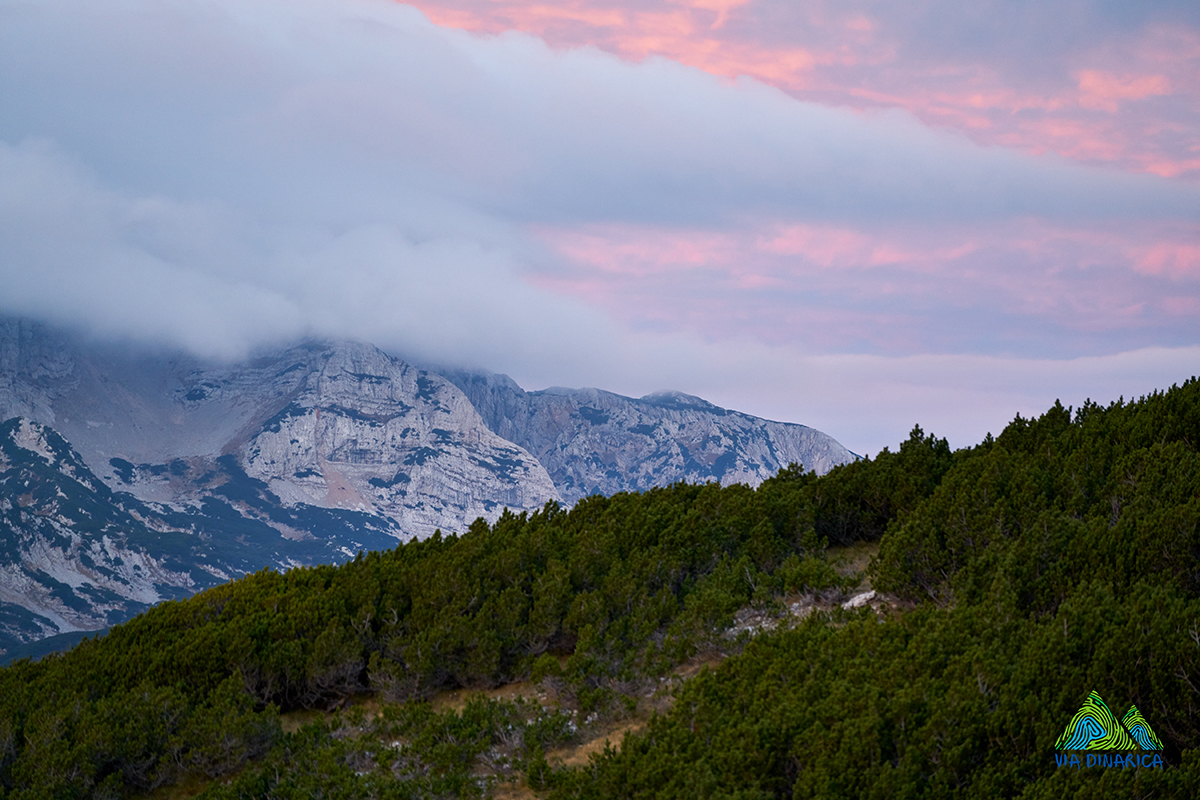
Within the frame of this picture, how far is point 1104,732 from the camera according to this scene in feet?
38.5

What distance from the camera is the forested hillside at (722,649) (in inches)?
480

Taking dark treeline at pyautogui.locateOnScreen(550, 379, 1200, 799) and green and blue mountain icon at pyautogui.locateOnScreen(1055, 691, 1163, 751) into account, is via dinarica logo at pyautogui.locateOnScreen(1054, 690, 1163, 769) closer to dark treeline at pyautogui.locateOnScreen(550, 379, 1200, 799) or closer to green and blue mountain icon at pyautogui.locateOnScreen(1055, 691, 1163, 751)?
green and blue mountain icon at pyautogui.locateOnScreen(1055, 691, 1163, 751)

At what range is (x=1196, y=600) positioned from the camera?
43.3 feet

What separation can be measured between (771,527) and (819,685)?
9.39m

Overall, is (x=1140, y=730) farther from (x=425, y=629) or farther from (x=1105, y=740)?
(x=425, y=629)

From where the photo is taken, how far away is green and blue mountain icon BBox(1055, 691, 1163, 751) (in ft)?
38.1

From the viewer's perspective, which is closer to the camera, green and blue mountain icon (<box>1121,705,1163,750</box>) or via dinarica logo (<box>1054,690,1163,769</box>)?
via dinarica logo (<box>1054,690,1163,769</box>)

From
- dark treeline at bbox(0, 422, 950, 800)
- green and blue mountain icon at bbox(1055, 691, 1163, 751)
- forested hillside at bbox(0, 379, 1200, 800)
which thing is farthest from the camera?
dark treeline at bbox(0, 422, 950, 800)

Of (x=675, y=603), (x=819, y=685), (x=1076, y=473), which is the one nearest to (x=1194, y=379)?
(x=1076, y=473)

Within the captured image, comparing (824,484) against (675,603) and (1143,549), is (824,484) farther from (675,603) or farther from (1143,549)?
(1143,549)

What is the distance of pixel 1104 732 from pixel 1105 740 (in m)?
0.11

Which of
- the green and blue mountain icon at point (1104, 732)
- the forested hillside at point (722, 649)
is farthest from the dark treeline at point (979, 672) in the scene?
the green and blue mountain icon at point (1104, 732)

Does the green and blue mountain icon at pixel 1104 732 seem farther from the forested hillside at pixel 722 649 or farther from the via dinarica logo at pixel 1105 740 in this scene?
the forested hillside at pixel 722 649

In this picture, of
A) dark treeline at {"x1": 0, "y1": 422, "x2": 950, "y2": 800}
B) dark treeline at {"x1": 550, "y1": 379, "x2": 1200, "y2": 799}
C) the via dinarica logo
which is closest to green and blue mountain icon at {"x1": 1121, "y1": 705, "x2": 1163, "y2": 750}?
the via dinarica logo
